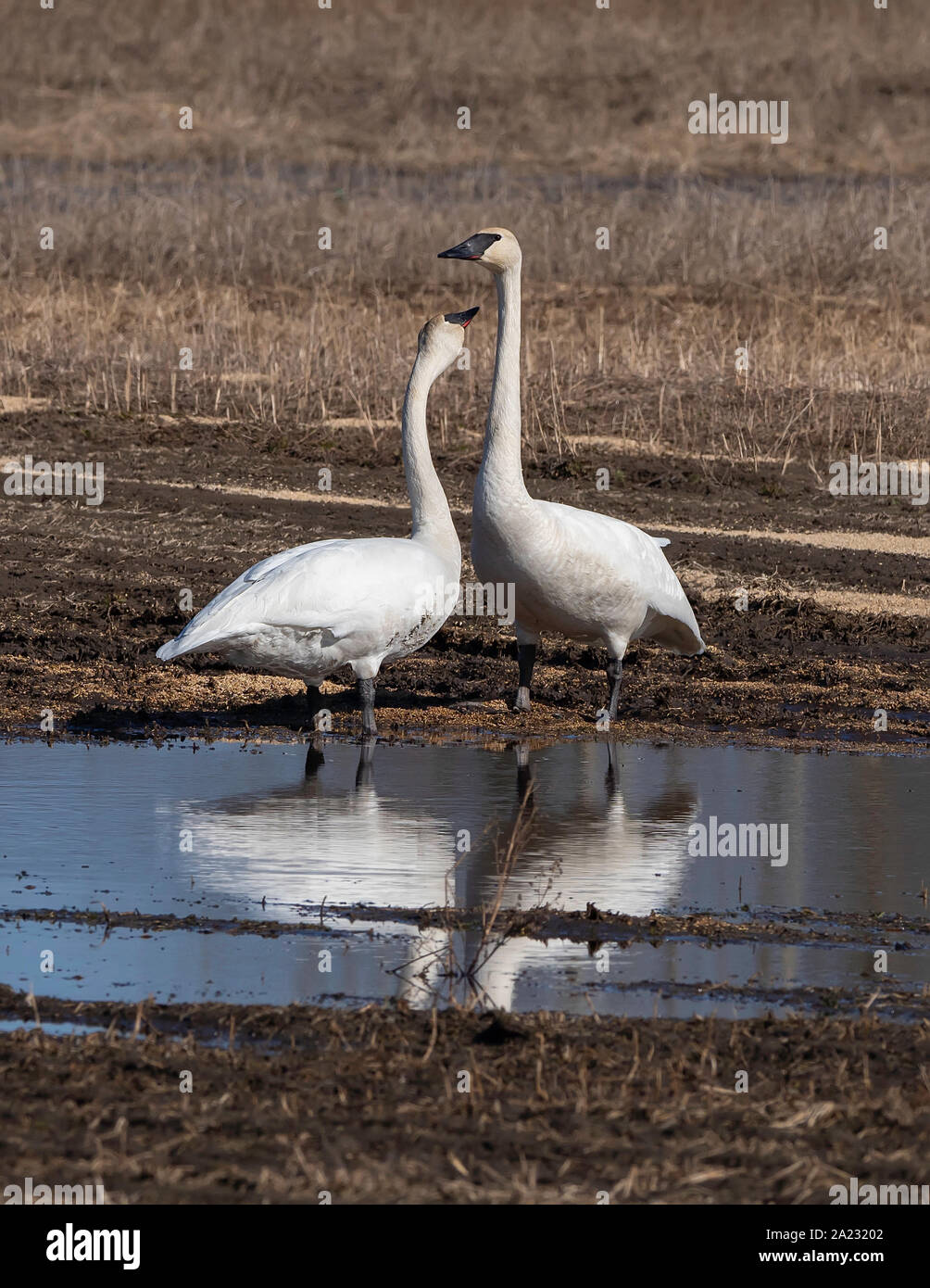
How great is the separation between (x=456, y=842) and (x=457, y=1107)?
2.92 metres

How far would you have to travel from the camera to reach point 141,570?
1302cm

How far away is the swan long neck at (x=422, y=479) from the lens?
9.49 metres

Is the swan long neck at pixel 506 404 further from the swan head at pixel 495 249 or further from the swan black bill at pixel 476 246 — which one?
the swan black bill at pixel 476 246

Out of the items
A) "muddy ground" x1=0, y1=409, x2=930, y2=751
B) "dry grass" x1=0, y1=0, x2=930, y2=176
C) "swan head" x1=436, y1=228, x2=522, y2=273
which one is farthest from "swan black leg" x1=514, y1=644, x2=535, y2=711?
"dry grass" x1=0, y1=0, x2=930, y2=176

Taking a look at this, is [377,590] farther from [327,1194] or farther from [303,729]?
[327,1194]

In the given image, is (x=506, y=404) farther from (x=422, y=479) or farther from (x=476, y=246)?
(x=476, y=246)

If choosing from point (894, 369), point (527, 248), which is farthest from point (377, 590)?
point (527, 248)

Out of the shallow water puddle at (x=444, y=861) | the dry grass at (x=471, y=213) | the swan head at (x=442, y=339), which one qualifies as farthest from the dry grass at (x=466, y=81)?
the shallow water puddle at (x=444, y=861)

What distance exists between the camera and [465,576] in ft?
43.3

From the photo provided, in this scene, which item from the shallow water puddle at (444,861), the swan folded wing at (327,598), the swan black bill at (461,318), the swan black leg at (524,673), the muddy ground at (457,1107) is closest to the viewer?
the muddy ground at (457,1107)

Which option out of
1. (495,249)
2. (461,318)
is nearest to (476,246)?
(495,249)

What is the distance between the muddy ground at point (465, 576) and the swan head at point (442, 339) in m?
1.81

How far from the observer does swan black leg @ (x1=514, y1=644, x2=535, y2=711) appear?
391 inches

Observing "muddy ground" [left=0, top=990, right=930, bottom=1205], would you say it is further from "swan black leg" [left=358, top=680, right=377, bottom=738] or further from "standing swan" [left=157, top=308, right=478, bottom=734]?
"swan black leg" [left=358, top=680, right=377, bottom=738]
